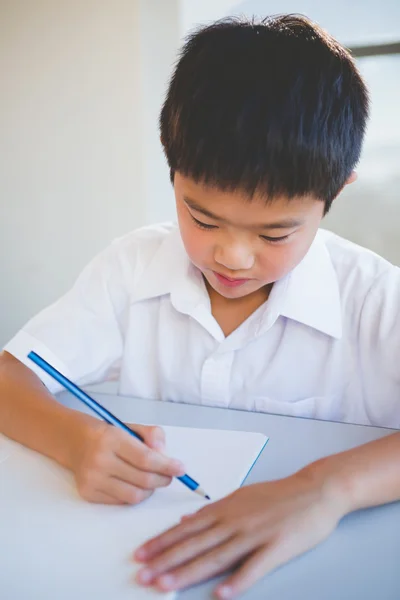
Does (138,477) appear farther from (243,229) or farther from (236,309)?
(236,309)

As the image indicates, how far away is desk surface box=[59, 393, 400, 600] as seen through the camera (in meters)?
0.46

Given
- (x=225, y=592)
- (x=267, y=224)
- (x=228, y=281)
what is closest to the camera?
(x=225, y=592)

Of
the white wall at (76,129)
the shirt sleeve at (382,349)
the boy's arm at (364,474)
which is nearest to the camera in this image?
the boy's arm at (364,474)

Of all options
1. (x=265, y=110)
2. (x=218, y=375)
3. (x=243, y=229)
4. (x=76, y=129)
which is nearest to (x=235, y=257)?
(x=243, y=229)

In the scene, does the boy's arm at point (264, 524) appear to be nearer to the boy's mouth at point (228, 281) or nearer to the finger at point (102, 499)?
the finger at point (102, 499)

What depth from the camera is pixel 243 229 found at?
67 cm

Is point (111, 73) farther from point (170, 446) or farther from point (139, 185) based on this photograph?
point (170, 446)

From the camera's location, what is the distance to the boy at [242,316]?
21.5 inches

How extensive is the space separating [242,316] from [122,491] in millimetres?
375

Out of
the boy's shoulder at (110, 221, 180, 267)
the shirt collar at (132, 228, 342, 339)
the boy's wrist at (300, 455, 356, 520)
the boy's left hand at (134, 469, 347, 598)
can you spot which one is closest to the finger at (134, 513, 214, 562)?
the boy's left hand at (134, 469, 347, 598)

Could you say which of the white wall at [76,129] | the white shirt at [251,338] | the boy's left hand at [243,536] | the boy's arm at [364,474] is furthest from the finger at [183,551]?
the white wall at [76,129]

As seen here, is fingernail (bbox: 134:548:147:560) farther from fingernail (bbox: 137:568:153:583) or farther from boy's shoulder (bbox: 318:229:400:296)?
boy's shoulder (bbox: 318:229:400:296)

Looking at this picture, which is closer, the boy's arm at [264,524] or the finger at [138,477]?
the boy's arm at [264,524]

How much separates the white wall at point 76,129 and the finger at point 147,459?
4.08 feet
